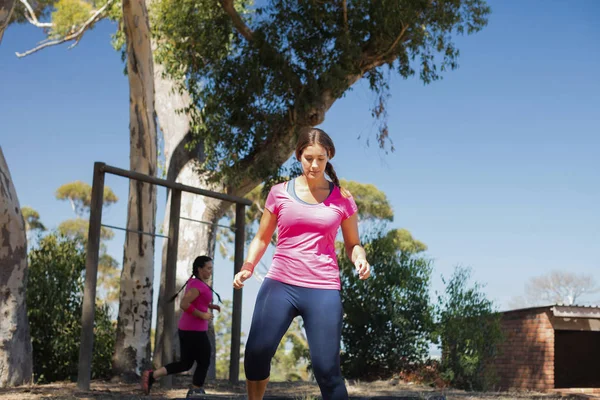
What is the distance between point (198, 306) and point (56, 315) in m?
4.11

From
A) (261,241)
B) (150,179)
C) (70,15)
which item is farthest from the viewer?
(70,15)

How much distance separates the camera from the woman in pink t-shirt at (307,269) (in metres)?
4.05

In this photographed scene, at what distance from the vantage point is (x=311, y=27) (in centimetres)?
1530

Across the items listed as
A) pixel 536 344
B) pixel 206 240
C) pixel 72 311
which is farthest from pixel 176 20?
pixel 536 344

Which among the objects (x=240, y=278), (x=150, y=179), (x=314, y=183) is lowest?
(x=240, y=278)

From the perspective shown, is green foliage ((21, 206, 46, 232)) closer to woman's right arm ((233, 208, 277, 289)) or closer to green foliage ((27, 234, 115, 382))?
green foliage ((27, 234, 115, 382))

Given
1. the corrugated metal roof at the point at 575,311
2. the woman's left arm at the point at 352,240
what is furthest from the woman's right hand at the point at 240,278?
the corrugated metal roof at the point at 575,311

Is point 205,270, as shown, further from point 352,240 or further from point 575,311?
point 575,311

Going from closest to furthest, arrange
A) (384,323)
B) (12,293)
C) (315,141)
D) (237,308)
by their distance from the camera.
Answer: (315,141) → (12,293) → (237,308) → (384,323)

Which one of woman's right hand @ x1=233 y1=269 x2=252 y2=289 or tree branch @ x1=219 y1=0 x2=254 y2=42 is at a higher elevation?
tree branch @ x1=219 y1=0 x2=254 y2=42

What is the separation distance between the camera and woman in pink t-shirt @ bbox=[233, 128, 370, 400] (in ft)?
13.3

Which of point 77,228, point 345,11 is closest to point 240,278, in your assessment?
point 345,11

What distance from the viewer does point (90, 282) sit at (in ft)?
31.4

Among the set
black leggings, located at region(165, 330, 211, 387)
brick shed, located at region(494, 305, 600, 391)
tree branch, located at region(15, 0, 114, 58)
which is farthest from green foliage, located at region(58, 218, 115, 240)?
black leggings, located at region(165, 330, 211, 387)
